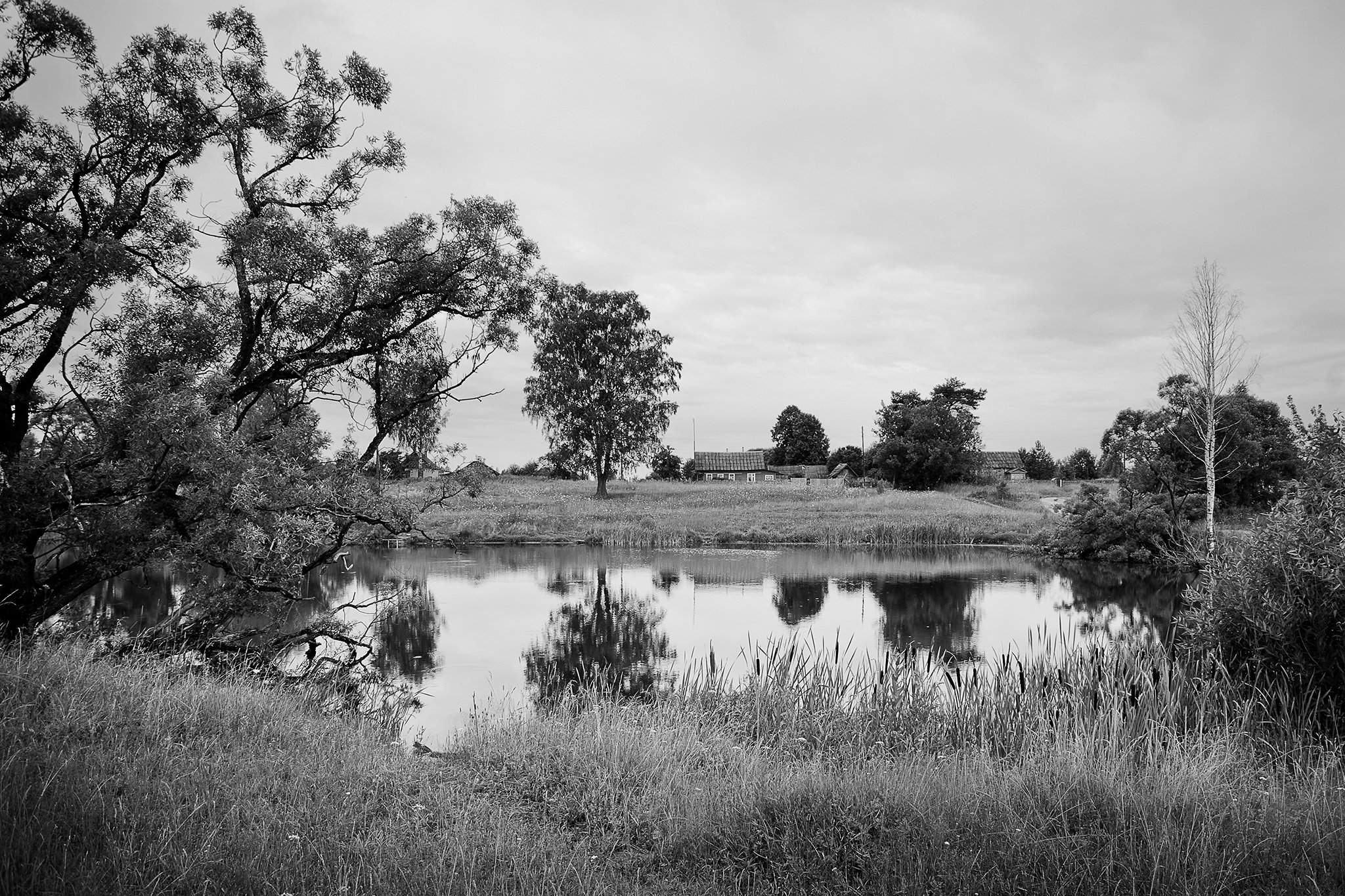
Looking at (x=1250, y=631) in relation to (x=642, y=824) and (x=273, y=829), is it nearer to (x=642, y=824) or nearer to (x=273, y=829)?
(x=642, y=824)

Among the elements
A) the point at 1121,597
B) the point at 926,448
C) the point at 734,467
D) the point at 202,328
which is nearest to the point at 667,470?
the point at 734,467

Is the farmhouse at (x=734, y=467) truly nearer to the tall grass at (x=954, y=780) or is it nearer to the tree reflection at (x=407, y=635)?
the tree reflection at (x=407, y=635)

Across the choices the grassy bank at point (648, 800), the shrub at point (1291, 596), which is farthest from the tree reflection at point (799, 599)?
the grassy bank at point (648, 800)

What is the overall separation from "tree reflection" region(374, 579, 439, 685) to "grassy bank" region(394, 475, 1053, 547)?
14.8 metres

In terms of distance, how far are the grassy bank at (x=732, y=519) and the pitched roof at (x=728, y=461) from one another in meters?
38.2

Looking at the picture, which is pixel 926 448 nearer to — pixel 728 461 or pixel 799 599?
pixel 728 461

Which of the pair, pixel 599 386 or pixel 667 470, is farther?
pixel 667 470

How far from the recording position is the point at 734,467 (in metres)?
94.8

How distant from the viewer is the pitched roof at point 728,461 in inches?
3713

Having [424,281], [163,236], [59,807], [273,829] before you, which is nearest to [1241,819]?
[273,829]

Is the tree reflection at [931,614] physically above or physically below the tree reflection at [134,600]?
below

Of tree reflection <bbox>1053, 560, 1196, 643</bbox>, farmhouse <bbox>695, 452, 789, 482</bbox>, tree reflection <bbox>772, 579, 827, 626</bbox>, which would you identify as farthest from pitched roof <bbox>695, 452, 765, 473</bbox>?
tree reflection <bbox>772, 579, 827, 626</bbox>

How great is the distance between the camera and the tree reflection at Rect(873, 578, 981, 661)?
1630 centimetres

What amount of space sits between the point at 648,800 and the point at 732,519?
133ft
